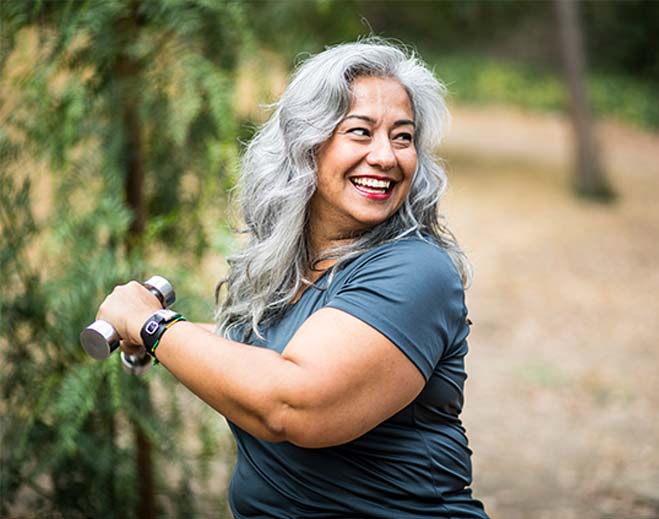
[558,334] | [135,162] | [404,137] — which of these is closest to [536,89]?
[558,334]

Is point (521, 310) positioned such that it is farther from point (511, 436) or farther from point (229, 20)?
point (229, 20)

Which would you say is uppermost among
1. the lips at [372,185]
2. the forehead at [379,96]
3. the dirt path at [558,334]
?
the dirt path at [558,334]

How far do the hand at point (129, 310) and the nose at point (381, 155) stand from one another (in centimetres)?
57

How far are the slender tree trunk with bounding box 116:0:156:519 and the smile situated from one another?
1435 mm

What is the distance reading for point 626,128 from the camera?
783 inches

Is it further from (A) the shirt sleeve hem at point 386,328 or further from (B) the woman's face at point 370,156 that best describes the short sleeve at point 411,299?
(B) the woman's face at point 370,156

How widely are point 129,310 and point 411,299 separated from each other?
0.61 metres

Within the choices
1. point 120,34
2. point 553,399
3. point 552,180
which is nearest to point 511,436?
point 553,399

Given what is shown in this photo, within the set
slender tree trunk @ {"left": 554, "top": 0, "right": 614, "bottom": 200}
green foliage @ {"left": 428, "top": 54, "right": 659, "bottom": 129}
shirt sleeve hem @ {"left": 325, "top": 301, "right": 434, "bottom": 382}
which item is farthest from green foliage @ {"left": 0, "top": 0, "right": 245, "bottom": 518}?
green foliage @ {"left": 428, "top": 54, "right": 659, "bottom": 129}

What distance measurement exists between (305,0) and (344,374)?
231 cm

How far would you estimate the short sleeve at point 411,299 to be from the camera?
1.66m

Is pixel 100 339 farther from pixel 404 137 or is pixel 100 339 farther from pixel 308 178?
pixel 404 137

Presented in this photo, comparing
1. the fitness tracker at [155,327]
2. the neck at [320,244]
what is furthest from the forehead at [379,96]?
the fitness tracker at [155,327]

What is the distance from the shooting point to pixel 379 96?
194 centimetres
